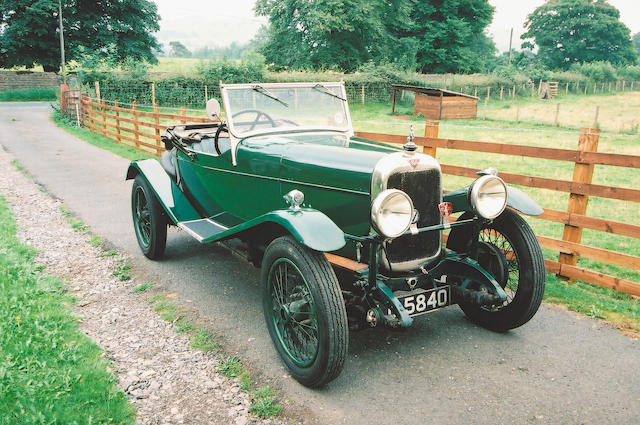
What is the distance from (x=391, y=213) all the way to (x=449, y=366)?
1.15 m

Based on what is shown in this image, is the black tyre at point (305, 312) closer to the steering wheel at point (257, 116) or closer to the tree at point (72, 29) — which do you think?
the steering wheel at point (257, 116)

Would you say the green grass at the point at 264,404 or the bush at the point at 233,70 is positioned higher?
the bush at the point at 233,70

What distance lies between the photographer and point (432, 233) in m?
3.55

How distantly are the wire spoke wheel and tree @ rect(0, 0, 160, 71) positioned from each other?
35.6 metres

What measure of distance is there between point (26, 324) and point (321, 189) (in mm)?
2388

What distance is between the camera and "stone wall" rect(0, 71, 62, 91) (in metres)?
35.2

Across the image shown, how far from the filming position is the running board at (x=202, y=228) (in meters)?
4.42

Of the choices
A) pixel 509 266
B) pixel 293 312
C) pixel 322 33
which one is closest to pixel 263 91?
pixel 293 312

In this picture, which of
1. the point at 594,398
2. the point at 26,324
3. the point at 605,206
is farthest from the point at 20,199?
the point at 605,206

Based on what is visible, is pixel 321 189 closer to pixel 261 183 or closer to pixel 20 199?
pixel 261 183

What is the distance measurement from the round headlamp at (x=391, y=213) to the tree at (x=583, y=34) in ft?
233

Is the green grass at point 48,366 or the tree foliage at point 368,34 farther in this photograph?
the tree foliage at point 368,34

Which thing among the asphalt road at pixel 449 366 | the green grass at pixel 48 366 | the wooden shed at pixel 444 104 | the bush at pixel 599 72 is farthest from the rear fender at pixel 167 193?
the bush at pixel 599 72

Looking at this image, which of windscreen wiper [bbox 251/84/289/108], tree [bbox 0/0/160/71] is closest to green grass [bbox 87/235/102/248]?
windscreen wiper [bbox 251/84/289/108]
